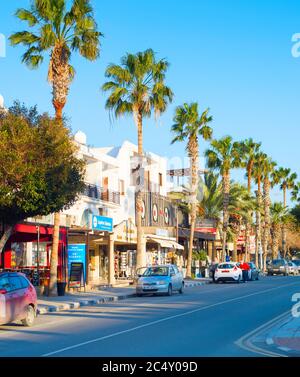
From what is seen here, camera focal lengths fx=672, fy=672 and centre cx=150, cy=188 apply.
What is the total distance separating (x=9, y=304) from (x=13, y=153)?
7229 millimetres

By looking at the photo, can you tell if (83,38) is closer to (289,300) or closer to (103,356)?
(289,300)

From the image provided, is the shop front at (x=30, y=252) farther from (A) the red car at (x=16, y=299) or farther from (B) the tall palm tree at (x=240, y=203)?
(B) the tall palm tree at (x=240, y=203)

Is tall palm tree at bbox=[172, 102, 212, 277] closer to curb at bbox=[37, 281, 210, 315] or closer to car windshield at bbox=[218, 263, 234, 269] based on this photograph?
car windshield at bbox=[218, 263, 234, 269]

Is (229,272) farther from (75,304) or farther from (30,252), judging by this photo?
(75,304)

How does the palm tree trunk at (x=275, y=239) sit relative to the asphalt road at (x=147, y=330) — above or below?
above

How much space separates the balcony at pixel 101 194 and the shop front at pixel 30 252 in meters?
5.18

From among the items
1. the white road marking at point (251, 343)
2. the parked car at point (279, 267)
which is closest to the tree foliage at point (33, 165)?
the white road marking at point (251, 343)

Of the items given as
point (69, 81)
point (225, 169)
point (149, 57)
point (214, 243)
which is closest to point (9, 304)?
point (69, 81)

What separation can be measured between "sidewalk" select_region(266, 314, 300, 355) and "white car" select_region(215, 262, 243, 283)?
2827 cm

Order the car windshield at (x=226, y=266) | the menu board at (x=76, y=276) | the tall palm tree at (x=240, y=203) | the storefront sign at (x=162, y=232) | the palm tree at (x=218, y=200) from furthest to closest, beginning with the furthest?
the tall palm tree at (x=240, y=203)
the palm tree at (x=218, y=200)
the storefront sign at (x=162, y=232)
the car windshield at (x=226, y=266)
the menu board at (x=76, y=276)

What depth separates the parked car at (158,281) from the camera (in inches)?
1266

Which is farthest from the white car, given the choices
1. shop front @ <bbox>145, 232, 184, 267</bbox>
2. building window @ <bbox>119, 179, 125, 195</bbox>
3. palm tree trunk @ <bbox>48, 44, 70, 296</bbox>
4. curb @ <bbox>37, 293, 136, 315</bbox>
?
palm tree trunk @ <bbox>48, 44, 70, 296</bbox>

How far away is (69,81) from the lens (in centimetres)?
3084

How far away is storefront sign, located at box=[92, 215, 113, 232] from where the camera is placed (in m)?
35.3
